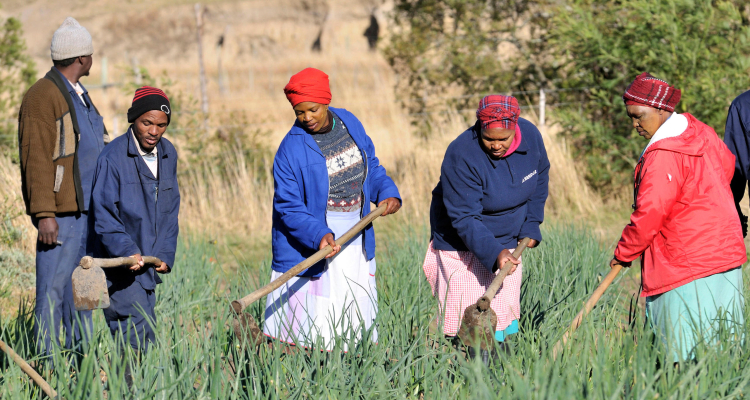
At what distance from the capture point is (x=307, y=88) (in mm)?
3080

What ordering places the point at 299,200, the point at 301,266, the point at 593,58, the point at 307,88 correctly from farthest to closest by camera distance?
the point at 593,58
the point at 299,200
the point at 307,88
the point at 301,266

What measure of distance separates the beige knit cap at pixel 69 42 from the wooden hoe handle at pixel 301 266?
1.51 metres

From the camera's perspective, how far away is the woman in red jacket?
2.75m

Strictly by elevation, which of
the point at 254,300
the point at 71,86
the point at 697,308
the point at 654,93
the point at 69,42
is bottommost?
the point at 697,308

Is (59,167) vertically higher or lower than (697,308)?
higher

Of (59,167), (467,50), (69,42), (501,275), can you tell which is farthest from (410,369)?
(467,50)

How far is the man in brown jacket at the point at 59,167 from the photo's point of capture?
3.37 metres

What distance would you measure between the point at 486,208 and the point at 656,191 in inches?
27.9

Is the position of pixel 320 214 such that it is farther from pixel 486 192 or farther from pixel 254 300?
pixel 486 192

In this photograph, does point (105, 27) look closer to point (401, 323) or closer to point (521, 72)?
point (521, 72)

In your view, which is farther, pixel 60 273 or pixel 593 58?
pixel 593 58

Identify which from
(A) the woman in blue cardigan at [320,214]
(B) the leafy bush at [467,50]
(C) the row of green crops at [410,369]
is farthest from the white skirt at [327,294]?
(B) the leafy bush at [467,50]

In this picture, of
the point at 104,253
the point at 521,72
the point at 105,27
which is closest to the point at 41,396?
the point at 104,253

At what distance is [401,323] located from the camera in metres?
3.21
